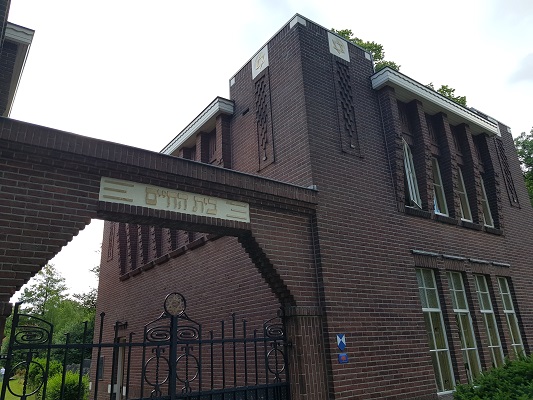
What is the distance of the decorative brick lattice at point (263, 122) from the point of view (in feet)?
31.1

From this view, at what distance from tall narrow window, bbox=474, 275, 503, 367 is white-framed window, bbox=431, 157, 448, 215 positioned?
1.90 m

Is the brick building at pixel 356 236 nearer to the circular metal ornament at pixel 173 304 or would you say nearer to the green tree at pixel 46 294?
the circular metal ornament at pixel 173 304

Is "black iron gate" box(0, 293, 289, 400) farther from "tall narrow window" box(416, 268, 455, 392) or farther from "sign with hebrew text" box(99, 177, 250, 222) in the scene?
"tall narrow window" box(416, 268, 455, 392)

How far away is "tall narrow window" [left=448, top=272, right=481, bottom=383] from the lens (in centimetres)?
957

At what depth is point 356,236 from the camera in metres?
8.14

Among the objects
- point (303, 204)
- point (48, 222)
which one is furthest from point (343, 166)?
point (48, 222)

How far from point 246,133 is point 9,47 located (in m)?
5.49

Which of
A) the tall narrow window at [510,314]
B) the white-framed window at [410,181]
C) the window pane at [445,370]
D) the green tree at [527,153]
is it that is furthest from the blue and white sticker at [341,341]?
the green tree at [527,153]

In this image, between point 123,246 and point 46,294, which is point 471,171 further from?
point 46,294

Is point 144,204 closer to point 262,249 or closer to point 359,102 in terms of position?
point 262,249

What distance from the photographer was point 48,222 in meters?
5.03

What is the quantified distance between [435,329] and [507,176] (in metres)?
7.30

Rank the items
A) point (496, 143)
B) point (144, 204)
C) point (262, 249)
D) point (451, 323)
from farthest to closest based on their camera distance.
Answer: point (496, 143) < point (451, 323) < point (262, 249) < point (144, 204)

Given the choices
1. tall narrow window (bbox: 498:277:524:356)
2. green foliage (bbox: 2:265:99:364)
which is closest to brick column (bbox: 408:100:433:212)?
tall narrow window (bbox: 498:277:524:356)
